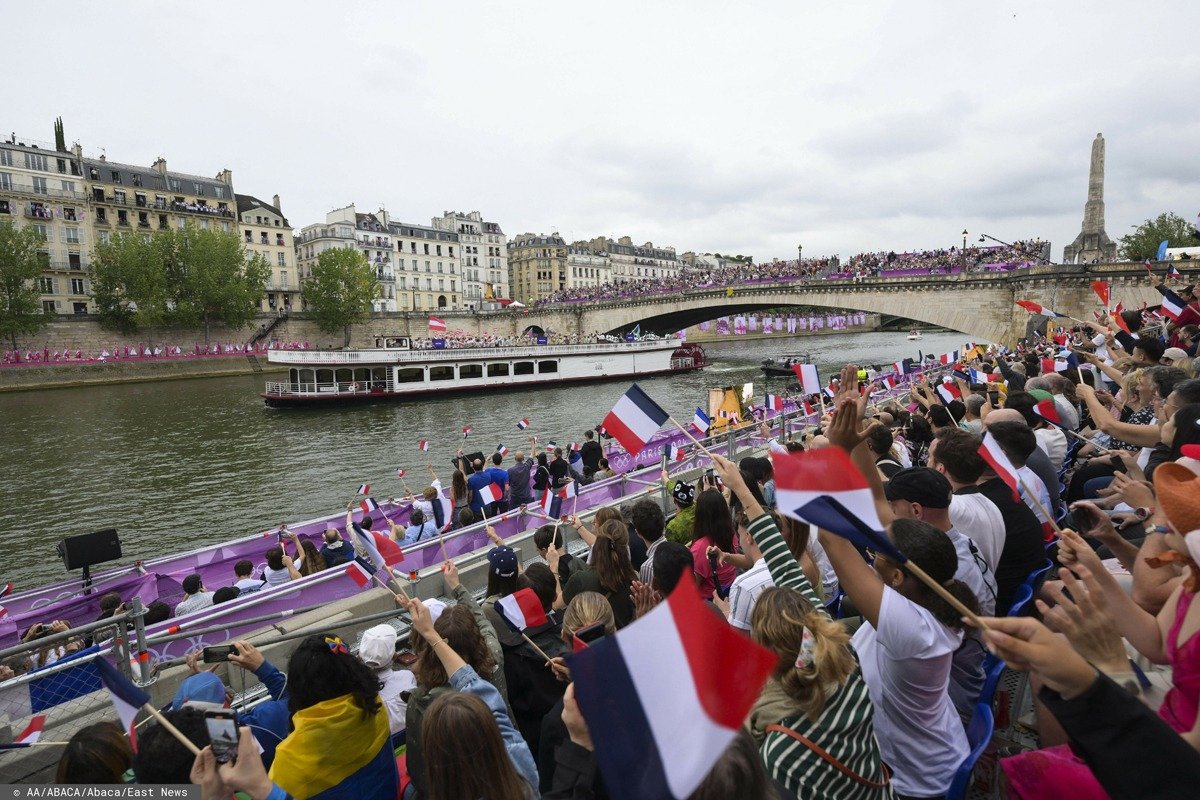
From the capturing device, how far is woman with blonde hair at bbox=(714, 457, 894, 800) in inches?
85.2

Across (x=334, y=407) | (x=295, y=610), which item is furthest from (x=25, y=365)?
(x=295, y=610)

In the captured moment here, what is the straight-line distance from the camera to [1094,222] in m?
37.0

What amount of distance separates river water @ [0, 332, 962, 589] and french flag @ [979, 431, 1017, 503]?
15.5 meters

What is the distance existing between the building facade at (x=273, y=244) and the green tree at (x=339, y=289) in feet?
31.0

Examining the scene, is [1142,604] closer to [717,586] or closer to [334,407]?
[717,586]

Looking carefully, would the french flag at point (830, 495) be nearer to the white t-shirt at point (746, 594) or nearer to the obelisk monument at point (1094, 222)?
the white t-shirt at point (746, 594)

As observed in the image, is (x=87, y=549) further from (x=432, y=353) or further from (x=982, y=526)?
(x=432, y=353)

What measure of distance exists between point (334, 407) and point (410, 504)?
80.6 feet

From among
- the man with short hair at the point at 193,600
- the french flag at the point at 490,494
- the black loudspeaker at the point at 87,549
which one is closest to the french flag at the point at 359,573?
the man with short hair at the point at 193,600

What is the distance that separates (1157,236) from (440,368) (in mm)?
58722

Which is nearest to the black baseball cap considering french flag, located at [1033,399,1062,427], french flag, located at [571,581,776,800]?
french flag, located at [571,581,776,800]

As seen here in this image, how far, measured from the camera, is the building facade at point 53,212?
185 feet

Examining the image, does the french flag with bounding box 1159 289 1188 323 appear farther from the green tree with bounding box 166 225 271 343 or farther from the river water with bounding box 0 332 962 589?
the green tree with bounding box 166 225 271 343

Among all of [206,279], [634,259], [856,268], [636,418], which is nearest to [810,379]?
[636,418]
